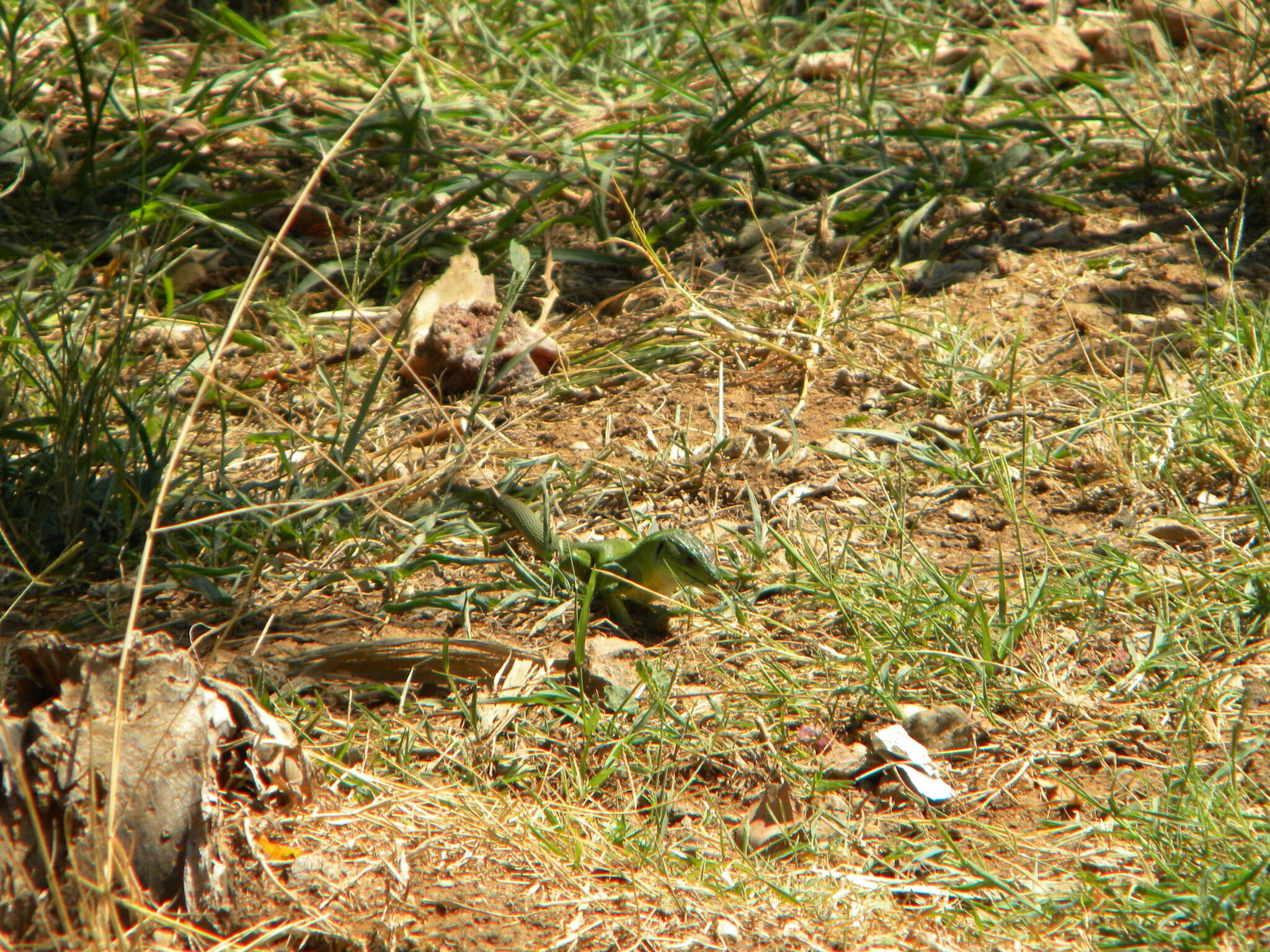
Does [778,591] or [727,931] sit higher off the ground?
[727,931]

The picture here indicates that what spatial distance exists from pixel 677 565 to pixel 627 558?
0.14 metres

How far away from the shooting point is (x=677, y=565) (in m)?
2.61

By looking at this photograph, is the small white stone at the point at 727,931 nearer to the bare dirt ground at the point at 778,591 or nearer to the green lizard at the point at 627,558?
the bare dirt ground at the point at 778,591

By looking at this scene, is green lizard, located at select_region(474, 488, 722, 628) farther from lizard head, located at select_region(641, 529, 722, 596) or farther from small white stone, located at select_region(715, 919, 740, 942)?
small white stone, located at select_region(715, 919, 740, 942)

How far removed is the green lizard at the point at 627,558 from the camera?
103 inches

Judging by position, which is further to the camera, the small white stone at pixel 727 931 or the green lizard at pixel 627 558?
the green lizard at pixel 627 558

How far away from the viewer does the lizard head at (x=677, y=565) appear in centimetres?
260

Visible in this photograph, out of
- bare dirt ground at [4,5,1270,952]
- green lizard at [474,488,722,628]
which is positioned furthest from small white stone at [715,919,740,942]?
green lizard at [474,488,722,628]

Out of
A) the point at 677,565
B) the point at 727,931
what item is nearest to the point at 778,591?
the point at 677,565

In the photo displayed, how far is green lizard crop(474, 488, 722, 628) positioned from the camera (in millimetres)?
2609

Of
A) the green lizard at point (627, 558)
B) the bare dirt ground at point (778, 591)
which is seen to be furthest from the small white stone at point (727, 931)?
the green lizard at point (627, 558)

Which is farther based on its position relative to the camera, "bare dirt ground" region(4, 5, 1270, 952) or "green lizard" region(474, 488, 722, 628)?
"green lizard" region(474, 488, 722, 628)

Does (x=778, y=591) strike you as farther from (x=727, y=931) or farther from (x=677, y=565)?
(x=727, y=931)

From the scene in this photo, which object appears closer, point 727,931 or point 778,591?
point 727,931
